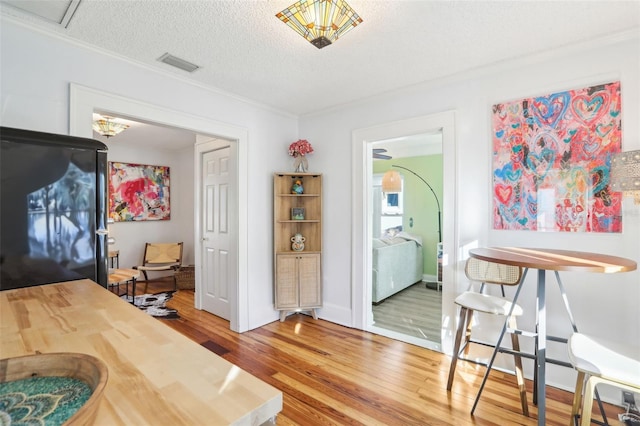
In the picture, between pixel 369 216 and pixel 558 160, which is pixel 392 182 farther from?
pixel 558 160

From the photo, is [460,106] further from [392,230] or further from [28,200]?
[392,230]

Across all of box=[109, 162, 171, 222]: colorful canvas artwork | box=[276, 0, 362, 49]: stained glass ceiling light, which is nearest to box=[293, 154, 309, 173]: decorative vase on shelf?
box=[276, 0, 362, 49]: stained glass ceiling light

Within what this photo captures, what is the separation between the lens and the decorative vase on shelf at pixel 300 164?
353 cm

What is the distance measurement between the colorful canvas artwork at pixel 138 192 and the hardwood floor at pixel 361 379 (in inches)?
116

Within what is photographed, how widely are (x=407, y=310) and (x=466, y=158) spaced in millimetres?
2132

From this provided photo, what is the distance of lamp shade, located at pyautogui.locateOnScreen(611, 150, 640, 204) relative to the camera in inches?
67.1

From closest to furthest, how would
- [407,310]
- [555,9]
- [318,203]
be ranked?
[555,9], [318,203], [407,310]

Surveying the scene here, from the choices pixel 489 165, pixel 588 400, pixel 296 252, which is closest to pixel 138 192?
pixel 296 252

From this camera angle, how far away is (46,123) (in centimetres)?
191

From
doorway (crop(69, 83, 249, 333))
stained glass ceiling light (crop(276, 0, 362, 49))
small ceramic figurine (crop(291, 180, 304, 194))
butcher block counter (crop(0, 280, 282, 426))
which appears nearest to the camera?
butcher block counter (crop(0, 280, 282, 426))

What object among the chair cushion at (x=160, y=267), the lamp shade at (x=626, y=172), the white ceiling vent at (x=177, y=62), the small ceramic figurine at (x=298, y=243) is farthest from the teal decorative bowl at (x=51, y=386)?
the chair cushion at (x=160, y=267)

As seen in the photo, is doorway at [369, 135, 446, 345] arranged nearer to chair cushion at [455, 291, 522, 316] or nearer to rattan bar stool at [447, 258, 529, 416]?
rattan bar stool at [447, 258, 529, 416]

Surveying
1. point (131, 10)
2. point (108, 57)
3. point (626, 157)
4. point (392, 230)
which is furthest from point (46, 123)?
point (392, 230)

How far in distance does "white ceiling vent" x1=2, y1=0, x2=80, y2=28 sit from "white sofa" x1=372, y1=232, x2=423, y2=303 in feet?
11.6
